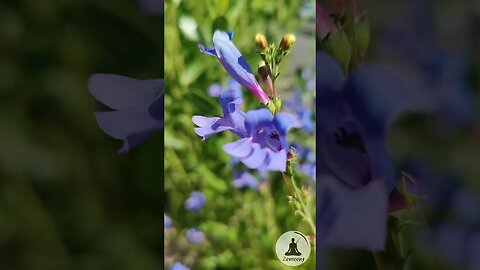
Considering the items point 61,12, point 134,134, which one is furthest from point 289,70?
point 61,12

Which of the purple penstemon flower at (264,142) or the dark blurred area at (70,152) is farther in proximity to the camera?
the dark blurred area at (70,152)

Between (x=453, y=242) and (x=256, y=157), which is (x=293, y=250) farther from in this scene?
(x=453, y=242)

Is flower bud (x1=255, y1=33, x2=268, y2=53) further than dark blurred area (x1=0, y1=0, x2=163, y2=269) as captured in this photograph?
No

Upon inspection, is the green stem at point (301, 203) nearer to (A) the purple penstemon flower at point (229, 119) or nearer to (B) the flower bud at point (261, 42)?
(A) the purple penstemon flower at point (229, 119)

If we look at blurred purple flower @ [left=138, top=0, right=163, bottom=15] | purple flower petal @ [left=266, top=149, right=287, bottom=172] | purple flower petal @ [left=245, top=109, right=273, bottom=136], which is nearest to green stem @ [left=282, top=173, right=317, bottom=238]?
purple flower petal @ [left=266, top=149, right=287, bottom=172]

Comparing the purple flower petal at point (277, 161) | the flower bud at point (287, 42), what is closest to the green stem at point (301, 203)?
the purple flower petal at point (277, 161)

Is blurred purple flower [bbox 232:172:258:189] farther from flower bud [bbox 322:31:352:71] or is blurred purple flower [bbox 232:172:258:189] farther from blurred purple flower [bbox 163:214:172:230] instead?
flower bud [bbox 322:31:352:71]
